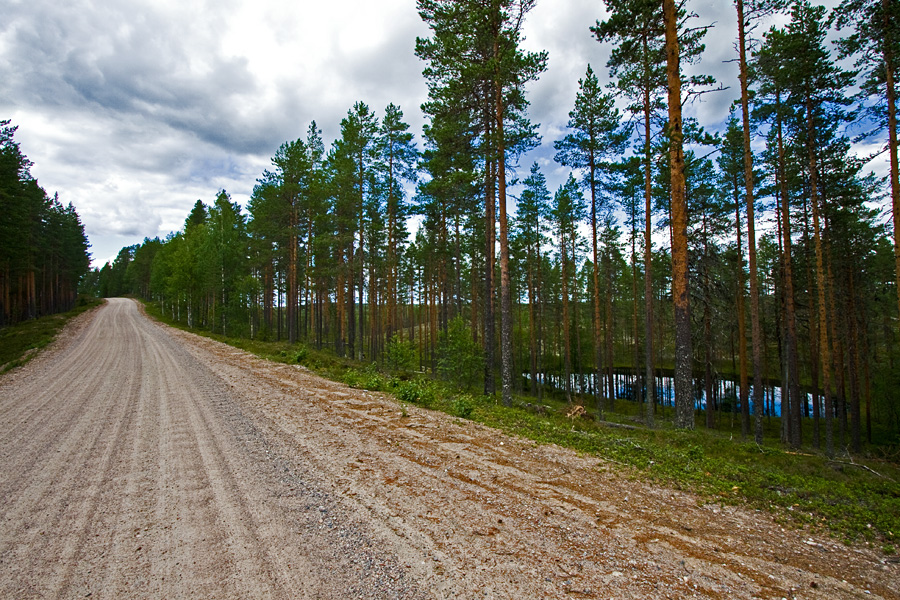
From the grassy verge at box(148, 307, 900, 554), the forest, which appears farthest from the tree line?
the grassy verge at box(148, 307, 900, 554)

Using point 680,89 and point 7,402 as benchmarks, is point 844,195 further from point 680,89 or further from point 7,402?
point 7,402

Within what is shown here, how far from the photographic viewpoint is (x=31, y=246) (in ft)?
115

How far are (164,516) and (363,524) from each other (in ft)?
7.28

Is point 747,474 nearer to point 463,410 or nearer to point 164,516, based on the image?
point 463,410

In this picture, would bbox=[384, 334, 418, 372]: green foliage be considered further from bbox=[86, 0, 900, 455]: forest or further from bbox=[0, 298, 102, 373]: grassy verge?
bbox=[0, 298, 102, 373]: grassy verge

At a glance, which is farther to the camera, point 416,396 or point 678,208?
point 416,396

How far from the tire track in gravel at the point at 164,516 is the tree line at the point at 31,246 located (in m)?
26.6

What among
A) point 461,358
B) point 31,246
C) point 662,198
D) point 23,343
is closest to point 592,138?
point 662,198

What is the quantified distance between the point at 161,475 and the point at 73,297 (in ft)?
261

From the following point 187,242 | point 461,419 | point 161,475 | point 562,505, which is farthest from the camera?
point 187,242

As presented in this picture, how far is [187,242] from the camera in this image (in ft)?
140

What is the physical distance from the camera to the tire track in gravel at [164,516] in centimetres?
Answer: 289

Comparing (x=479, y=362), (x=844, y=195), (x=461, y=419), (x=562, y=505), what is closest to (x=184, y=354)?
(x=479, y=362)

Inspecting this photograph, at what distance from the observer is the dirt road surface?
9.37 feet
